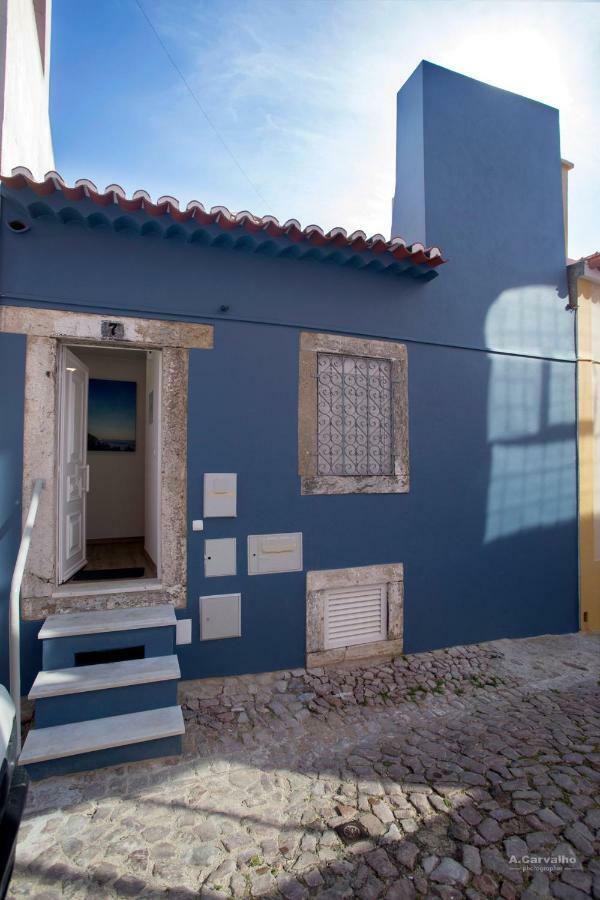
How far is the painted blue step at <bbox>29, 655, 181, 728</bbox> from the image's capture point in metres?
3.23

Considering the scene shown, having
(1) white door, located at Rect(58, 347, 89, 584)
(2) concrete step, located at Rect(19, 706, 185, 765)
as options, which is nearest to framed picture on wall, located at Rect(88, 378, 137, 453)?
(1) white door, located at Rect(58, 347, 89, 584)

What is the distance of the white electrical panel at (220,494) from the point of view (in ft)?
14.2

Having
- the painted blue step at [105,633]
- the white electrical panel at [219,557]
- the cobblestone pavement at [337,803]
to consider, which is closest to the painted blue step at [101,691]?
the painted blue step at [105,633]

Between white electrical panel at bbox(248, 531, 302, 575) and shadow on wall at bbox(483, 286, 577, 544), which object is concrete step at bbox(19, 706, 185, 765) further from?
shadow on wall at bbox(483, 286, 577, 544)

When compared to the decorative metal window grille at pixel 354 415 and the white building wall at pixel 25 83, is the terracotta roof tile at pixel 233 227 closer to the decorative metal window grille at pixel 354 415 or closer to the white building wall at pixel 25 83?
the white building wall at pixel 25 83

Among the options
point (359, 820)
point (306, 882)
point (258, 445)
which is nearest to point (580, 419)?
point (258, 445)

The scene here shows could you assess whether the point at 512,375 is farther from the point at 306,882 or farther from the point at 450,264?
the point at 306,882

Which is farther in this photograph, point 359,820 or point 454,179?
point 454,179

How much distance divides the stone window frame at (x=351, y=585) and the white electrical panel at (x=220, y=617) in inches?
27.2

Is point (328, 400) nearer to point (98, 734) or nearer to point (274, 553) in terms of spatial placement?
point (274, 553)

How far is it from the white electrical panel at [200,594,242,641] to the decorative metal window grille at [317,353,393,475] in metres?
1.47

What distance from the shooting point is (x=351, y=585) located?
482 cm

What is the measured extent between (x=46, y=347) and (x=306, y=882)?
386 centimetres

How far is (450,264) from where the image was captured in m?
5.49
